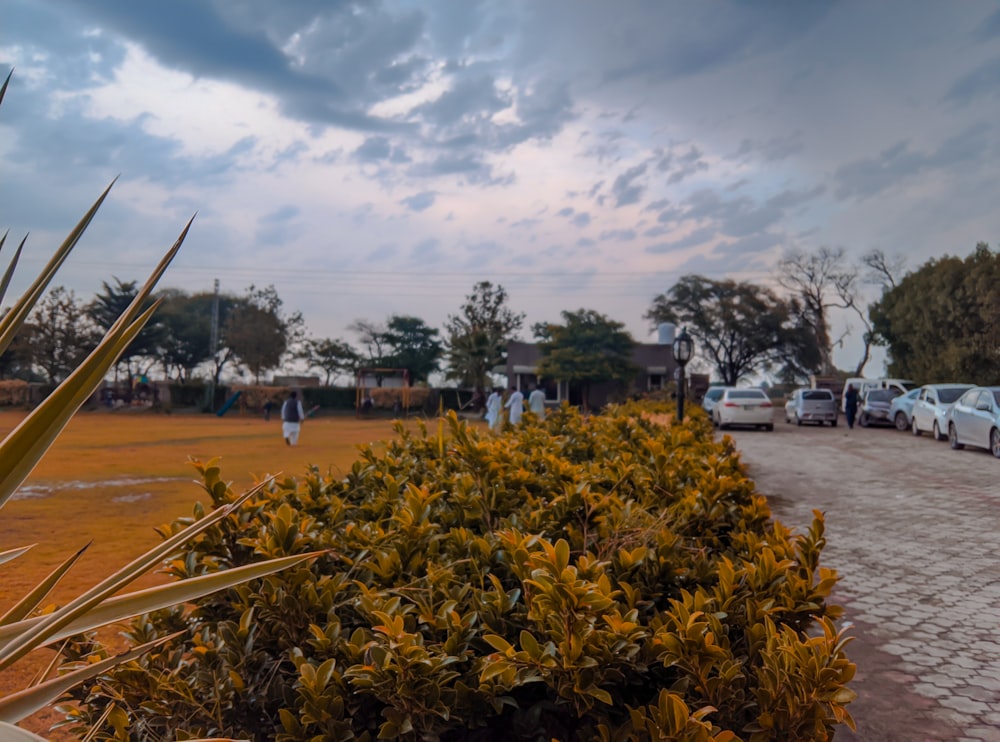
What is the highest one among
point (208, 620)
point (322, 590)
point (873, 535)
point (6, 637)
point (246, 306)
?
point (246, 306)

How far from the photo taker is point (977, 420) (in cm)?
1628

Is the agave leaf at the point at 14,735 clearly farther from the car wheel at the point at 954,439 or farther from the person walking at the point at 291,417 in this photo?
the car wheel at the point at 954,439

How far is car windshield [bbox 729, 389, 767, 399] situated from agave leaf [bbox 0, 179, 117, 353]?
83.9 feet

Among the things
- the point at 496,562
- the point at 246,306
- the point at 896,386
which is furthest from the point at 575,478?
the point at 246,306

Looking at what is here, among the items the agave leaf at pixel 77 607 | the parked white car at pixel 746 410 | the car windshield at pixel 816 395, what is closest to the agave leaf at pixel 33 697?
the agave leaf at pixel 77 607

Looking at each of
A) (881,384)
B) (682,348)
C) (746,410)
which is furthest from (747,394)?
(682,348)

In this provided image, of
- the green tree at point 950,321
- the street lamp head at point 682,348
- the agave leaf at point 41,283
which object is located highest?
the green tree at point 950,321

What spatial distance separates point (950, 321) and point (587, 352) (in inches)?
696

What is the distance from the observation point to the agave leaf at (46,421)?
3.76 ft

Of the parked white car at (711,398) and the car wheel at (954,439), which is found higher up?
the parked white car at (711,398)

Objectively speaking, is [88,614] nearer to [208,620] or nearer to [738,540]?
[208,620]

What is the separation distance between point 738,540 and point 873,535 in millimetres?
6134

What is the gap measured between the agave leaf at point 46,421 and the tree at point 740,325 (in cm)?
5732

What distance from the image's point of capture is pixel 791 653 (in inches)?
71.6
